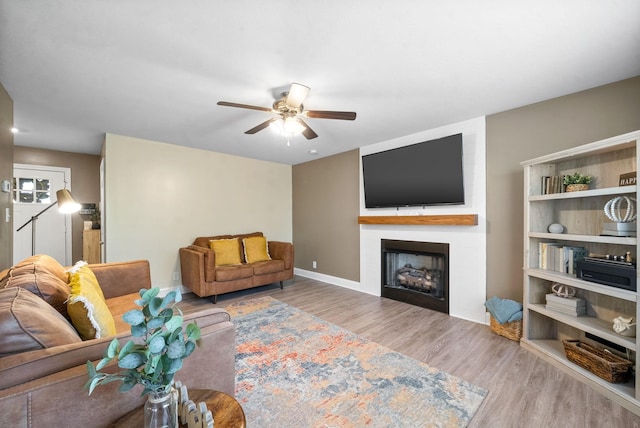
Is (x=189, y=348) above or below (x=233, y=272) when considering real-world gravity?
above

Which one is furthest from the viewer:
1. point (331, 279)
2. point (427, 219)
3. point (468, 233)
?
point (331, 279)

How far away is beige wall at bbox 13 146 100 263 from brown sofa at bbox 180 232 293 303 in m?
2.06

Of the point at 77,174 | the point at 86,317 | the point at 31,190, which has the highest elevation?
the point at 77,174

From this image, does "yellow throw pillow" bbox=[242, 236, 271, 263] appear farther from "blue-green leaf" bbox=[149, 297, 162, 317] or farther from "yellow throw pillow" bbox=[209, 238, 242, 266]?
"blue-green leaf" bbox=[149, 297, 162, 317]

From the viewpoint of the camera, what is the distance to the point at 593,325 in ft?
6.57

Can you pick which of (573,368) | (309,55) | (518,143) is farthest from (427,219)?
(309,55)

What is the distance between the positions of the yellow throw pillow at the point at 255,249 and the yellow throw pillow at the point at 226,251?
0.54ft

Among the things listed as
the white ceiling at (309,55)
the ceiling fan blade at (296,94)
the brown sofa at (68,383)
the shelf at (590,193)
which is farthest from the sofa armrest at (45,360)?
the shelf at (590,193)

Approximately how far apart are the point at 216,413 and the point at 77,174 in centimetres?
542

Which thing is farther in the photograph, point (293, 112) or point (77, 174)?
point (77, 174)

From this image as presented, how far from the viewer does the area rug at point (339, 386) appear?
1.60 meters

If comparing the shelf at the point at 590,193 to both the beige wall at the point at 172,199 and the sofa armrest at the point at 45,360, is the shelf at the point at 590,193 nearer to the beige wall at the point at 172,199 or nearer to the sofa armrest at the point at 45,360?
the sofa armrest at the point at 45,360

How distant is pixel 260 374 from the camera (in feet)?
6.63

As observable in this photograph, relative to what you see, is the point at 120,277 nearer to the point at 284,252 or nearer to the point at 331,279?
the point at 284,252
